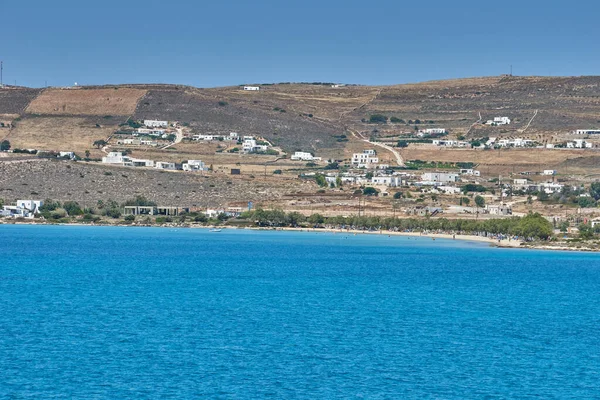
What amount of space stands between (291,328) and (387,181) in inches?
3997

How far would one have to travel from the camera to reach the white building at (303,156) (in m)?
161

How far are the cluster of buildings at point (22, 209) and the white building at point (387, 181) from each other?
43.1 metres

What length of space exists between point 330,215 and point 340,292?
2932 inches

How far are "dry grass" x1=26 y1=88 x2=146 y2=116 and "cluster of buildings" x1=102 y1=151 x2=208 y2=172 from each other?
3266cm

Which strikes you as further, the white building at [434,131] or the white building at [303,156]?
the white building at [434,131]

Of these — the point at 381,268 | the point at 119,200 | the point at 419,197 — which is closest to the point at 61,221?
the point at 119,200


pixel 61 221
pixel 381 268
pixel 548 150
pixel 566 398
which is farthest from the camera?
Answer: pixel 548 150

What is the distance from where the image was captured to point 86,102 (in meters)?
180

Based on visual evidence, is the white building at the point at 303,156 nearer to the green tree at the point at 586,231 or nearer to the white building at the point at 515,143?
the white building at the point at 515,143

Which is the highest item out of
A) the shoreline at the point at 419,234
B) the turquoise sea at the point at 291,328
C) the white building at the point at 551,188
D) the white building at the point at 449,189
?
the white building at the point at 551,188

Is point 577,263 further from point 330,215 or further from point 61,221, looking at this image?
point 61,221

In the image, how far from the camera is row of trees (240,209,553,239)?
10575cm

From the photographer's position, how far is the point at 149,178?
137 m

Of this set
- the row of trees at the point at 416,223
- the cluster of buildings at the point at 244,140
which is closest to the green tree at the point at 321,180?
the row of trees at the point at 416,223
